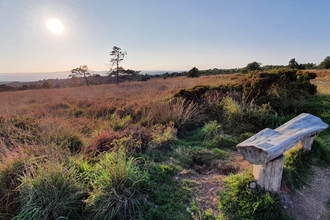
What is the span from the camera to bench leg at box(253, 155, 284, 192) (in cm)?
215

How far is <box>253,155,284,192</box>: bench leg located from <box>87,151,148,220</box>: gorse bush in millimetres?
1374

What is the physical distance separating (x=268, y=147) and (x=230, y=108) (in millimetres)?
2994

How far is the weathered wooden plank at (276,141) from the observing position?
2027mm

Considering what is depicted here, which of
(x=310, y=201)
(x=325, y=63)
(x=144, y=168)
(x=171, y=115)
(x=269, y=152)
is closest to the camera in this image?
(x=269, y=152)

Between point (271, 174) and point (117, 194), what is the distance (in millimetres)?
1719

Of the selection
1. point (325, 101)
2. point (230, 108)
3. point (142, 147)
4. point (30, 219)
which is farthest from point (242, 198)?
point (325, 101)

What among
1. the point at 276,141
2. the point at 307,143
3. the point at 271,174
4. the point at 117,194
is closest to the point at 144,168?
the point at 117,194

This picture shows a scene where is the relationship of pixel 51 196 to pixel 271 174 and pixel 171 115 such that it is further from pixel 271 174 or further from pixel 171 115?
pixel 171 115

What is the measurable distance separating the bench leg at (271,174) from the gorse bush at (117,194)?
1374 mm

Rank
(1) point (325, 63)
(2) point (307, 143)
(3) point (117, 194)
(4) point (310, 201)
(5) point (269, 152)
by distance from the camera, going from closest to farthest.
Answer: (5) point (269, 152) → (3) point (117, 194) → (4) point (310, 201) → (2) point (307, 143) → (1) point (325, 63)

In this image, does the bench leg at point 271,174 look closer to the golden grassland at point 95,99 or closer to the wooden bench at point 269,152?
the wooden bench at point 269,152

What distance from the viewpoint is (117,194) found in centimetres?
208

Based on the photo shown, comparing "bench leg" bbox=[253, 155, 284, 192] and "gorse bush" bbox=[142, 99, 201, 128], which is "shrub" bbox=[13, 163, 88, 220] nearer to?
"bench leg" bbox=[253, 155, 284, 192]

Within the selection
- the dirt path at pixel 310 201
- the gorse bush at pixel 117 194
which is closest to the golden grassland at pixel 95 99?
the gorse bush at pixel 117 194
